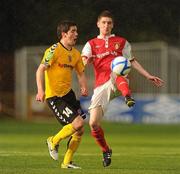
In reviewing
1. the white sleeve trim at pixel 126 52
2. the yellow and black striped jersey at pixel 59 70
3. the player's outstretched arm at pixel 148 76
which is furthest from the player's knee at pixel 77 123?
the white sleeve trim at pixel 126 52

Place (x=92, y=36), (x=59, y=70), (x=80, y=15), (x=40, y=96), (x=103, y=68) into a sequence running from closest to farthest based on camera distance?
(x=40, y=96) → (x=59, y=70) → (x=103, y=68) → (x=80, y=15) → (x=92, y=36)

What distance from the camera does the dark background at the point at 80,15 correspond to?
21.6 metres

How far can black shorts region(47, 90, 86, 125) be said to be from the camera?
1445 cm

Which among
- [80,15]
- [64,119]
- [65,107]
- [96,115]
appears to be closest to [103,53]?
[96,115]

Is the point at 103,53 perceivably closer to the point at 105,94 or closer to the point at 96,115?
the point at 105,94

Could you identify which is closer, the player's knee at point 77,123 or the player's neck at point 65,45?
the player's knee at point 77,123

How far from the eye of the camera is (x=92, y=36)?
78.8 ft

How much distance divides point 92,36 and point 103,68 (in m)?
8.65

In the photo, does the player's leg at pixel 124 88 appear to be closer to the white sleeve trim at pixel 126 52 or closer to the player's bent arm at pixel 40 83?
the white sleeve trim at pixel 126 52

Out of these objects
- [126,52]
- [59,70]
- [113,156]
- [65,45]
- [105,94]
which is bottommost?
[113,156]

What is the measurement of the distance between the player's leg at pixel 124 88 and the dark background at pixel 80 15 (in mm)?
6391

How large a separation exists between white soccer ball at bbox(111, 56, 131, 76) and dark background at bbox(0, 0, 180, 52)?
635cm

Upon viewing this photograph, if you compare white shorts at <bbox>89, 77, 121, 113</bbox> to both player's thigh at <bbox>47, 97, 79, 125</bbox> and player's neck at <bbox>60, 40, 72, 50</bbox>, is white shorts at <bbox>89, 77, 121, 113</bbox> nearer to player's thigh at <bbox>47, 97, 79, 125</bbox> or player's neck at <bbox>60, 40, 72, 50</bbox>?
player's thigh at <bbox>47, 97, 79, 125</bbox>

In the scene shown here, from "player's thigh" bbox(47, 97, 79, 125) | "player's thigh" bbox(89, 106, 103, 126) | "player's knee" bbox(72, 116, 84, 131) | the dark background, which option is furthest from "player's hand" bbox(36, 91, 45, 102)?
the dark background
